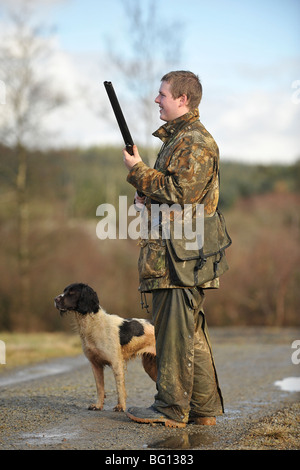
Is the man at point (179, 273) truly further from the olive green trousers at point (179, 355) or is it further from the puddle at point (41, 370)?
the puddle at point (41, 370)

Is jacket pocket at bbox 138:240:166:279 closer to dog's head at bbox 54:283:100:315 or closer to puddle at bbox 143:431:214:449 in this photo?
puddle at bbox 143:431:214:449

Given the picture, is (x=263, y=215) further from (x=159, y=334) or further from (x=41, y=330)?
(x=159, y=334)

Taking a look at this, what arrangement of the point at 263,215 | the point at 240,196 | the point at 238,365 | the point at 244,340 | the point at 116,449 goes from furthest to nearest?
1. the point at 240,196
2. the point at 263,215
3. the point at 244,340
4. the point at 238,365
5. the point at 116,449

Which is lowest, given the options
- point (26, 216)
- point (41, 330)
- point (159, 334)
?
point (41, 330)

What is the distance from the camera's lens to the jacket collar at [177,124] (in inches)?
249

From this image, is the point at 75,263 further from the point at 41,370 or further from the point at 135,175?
the point at 135,175

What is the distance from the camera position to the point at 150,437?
5578mm

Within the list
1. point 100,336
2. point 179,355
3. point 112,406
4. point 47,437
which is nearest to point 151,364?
point 112,406

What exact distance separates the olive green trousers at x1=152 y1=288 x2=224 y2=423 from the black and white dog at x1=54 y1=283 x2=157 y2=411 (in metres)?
1.34

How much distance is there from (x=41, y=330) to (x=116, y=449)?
21586 mm

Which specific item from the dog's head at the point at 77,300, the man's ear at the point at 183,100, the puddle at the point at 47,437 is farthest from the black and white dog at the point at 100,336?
the man's ear at the point at 183,100

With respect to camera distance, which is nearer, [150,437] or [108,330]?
[150,437]

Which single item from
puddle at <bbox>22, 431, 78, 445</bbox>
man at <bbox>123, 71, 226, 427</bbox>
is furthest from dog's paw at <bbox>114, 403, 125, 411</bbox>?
puddle at <bbox>22, 431, 78, 445</bbox>

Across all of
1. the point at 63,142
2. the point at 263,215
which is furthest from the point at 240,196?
the point at 63,142
